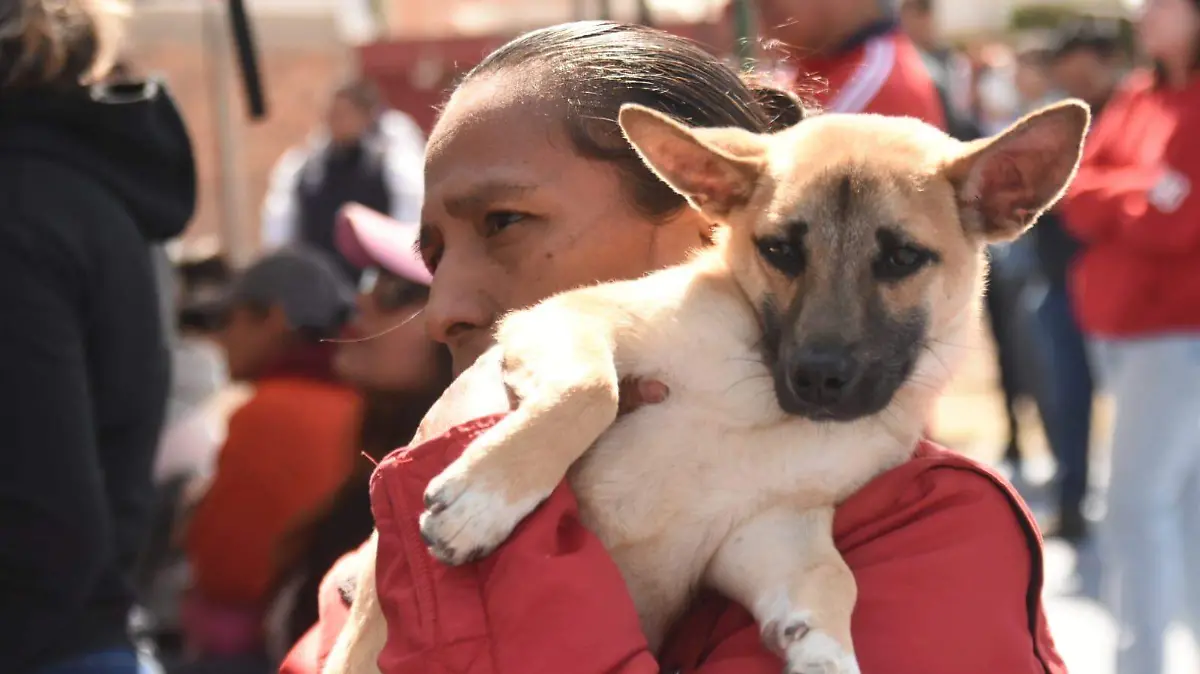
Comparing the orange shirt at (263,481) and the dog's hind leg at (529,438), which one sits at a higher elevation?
the dog's hind leg at (529,438)

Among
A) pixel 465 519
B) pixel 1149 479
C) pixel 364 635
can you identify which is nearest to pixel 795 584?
pixel 465 519

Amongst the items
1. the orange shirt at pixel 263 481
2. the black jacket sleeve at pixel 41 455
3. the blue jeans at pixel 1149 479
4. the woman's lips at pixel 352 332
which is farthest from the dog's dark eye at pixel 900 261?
the blue jeans at pixel 1149 479

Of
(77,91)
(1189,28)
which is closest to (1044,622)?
(77,91)

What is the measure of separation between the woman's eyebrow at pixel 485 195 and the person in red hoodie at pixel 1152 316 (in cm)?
398

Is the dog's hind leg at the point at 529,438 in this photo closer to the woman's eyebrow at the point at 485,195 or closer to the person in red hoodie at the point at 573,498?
the person in red hoodie at the point at 573,498

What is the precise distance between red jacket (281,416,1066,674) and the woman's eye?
360 mm

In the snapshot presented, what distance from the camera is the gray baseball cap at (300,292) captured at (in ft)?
18.4

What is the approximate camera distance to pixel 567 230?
2047 mm

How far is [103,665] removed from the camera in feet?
9.18

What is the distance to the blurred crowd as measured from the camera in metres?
2.72

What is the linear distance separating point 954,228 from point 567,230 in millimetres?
678

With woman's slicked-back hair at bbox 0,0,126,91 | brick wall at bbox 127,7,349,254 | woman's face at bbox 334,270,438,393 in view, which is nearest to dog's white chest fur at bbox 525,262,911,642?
woman's slicked-back hair at bbox 0,0,126,91

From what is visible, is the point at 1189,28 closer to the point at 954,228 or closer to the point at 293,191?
the point at 954,228

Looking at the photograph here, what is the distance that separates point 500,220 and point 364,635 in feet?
2.10
